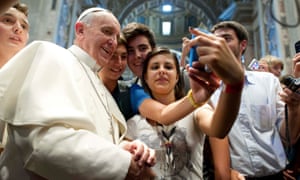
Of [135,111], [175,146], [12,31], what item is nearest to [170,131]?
[175,146]

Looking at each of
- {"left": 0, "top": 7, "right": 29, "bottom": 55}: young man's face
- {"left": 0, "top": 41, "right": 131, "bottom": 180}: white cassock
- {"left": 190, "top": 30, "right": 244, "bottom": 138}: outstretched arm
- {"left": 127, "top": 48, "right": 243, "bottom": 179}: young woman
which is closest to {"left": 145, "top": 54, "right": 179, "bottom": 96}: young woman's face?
{"left": 127, "top": 48, "right": 243, "bottom": 179}: young woman

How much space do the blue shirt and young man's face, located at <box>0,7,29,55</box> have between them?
1.62 m

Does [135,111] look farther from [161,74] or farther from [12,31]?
[12,31]

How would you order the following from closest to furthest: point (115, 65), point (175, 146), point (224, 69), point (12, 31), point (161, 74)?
point (224, 69), point (175, 146), point (161, 74), point (12, 31), point (115, 65)

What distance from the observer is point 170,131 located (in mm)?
1957

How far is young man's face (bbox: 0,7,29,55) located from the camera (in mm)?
2303

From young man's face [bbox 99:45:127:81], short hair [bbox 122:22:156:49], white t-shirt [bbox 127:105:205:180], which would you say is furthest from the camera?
short hair [bbox 122:22:156:49]

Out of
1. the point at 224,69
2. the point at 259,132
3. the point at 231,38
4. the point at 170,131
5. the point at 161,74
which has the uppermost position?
the point at 231,38

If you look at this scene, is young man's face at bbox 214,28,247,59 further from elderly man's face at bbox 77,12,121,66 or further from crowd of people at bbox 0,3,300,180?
elderly man's face at bbox 77,12,121,66

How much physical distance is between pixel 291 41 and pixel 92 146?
627cm

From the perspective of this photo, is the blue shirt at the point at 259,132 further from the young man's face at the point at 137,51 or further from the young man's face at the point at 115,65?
the young man's face at the point at 115,65

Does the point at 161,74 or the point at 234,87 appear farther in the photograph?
the point at 161,74

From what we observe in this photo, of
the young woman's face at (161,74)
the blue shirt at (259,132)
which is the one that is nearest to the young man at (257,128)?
the blue shirt at (259,132)

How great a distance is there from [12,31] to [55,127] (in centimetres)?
140
